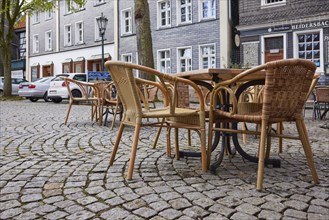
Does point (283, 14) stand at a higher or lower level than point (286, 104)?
higher

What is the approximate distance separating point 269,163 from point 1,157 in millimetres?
2812

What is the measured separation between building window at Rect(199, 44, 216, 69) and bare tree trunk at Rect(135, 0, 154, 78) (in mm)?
8774

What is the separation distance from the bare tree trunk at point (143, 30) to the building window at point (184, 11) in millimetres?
10027

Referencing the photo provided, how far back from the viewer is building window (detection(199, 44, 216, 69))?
20594 mm

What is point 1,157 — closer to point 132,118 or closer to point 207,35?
point 132,118

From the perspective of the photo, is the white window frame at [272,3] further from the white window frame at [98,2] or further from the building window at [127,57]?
the white window frame at [98,2]

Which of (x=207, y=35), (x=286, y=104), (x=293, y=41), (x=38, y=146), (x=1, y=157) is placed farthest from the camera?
(x=207, y=35)

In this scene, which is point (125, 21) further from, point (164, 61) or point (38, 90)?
point (38, 90)

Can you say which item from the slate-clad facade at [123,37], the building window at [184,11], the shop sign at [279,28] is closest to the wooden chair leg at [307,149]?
the shop sign at [279,28]

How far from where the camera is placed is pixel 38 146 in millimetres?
4605

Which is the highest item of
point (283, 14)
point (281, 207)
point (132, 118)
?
point (283, 14)

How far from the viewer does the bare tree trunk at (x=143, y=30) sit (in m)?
11.7

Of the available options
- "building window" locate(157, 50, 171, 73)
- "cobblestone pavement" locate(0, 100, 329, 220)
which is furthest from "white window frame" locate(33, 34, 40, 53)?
"cobblestone pavement" locate(0, 100, 329, 220)

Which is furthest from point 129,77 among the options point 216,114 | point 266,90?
point 266,90
